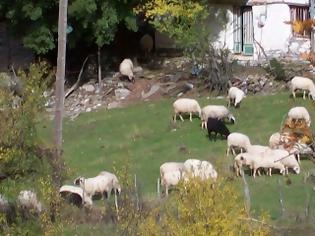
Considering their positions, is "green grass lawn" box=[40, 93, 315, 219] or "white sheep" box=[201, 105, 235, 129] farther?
"white sheep" box=[201, 105, 235, 129]

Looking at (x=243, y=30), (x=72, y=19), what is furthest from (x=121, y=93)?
(x=243, y=30)

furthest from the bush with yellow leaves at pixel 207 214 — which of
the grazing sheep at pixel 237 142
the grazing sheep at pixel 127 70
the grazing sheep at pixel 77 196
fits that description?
the grazing sheep at pixel 127 70

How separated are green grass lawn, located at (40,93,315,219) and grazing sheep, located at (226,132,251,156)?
0.35 meters

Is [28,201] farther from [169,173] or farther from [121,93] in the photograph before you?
[121,93]

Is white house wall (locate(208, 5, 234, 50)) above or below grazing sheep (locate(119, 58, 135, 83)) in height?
above

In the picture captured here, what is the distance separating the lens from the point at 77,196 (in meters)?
26.7

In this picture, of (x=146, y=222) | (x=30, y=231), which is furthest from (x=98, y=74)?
(x=146, y=222)

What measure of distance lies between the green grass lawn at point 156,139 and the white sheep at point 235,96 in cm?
30

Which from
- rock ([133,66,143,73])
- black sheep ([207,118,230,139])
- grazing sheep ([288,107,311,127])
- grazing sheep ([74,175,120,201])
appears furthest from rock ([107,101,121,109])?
grazing sheep ([74,175,120,201])

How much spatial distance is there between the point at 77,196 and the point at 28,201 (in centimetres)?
657

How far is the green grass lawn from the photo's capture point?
29859 millimetres

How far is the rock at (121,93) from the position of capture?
43956 millimetres

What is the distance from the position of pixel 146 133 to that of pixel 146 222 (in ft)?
71.1

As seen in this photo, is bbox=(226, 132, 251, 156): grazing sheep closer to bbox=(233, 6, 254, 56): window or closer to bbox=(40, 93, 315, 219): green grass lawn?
bbox=(40, 93, 315, 219): green grass lawn
